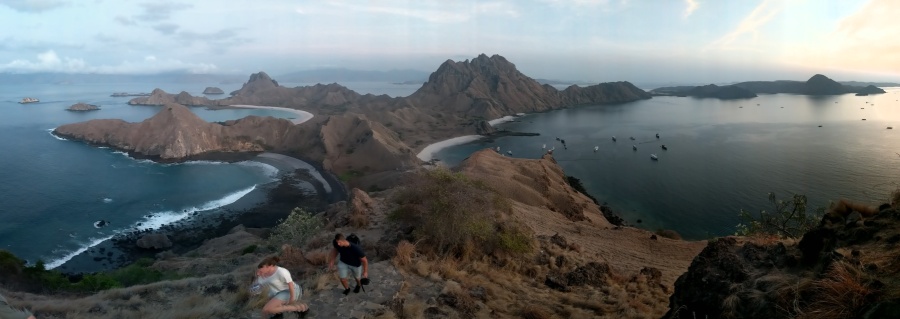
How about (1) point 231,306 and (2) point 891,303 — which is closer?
(2) point 891,303

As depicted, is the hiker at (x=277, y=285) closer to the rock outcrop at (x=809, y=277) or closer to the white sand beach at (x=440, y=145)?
the rock outcrop at (x=809, y=277)

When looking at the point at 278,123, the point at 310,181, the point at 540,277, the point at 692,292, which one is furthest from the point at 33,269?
the point at 278,123

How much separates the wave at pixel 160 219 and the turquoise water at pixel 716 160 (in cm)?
A: 3589

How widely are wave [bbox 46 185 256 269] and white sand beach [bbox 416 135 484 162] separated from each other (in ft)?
111

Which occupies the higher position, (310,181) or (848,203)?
(848,203)

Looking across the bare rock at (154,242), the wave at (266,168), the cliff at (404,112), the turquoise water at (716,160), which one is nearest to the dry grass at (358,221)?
the turquoise water at (716,160)

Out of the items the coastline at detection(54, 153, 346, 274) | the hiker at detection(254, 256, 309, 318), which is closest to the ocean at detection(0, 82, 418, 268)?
the coastline at detection(54, 153, 346, 274)

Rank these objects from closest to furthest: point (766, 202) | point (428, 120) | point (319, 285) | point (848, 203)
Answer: point (848, 203) < point (319, 285) < point (766, 202) < point (428, 120)

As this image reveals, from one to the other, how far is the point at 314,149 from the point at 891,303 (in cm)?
7685

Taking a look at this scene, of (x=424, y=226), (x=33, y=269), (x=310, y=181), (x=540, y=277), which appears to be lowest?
(x=310, y=181)

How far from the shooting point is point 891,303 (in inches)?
179

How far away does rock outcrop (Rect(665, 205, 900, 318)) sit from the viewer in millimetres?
5152

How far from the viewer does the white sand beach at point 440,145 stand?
81.9m

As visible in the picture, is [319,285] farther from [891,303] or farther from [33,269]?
[33,269]
